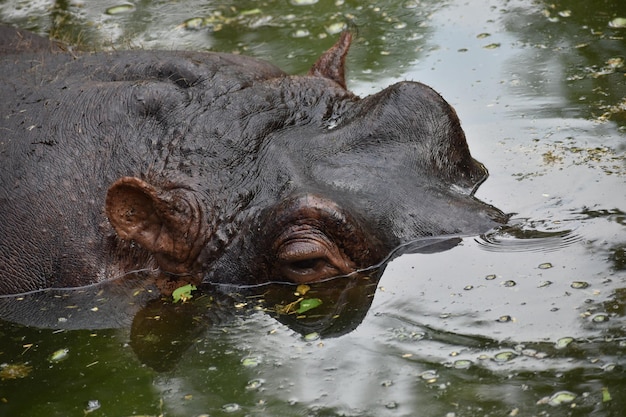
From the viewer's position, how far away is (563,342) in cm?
417

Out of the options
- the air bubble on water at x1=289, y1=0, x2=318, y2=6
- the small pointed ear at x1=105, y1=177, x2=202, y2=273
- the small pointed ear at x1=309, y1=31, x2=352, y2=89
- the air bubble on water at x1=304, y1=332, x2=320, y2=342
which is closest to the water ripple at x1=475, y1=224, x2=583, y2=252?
the air bubble on water at x1=304, y1=332, x2=320, y2=342

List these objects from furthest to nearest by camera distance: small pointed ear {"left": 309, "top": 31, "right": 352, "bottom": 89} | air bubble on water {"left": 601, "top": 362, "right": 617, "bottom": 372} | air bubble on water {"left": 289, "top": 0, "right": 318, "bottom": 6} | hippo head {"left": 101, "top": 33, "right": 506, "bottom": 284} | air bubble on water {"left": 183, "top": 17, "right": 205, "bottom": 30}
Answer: air bubble on water {"left": 289, "top": 0, "right": 318, "bottom": 6}, air bubble on water {"left": 183, "top": 17, "right": 205, "bottom": 30}, small pointed ear {"left": 309, "top": 31, "right": 352, "bottom": 89}, hippo head {"left": 101, "top": 33, "right": 506, "bottom": 284}, air bubble on water {"left": 601, "top": 362, "right": 617, "bottom": 372}

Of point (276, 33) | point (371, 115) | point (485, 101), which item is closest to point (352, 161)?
point (371, 115)

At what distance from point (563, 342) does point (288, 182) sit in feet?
5.74

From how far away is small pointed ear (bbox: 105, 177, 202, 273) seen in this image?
5.09 m

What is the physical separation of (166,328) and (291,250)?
2.54ft

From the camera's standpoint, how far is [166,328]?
5137mm

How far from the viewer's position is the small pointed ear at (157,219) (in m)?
5.09

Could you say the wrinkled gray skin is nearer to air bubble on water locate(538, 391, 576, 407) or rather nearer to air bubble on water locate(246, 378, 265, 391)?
air bubble on water locate(246, 378, 265, 391)

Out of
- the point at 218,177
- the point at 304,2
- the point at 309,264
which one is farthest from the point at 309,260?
the point at 304,2

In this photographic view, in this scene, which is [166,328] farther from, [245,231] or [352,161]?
[352,161]

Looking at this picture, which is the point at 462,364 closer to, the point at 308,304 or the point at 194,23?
the point at 308,304

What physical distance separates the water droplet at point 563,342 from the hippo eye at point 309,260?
133 centimetres

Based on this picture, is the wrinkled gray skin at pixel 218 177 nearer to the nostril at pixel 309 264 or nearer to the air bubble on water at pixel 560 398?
the nostril at pixel 309 264
